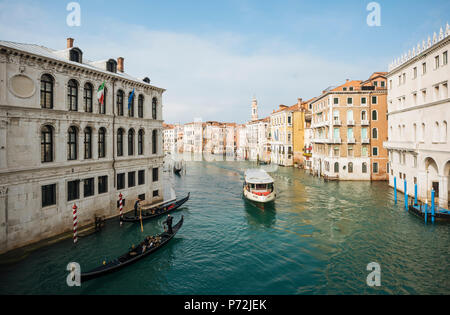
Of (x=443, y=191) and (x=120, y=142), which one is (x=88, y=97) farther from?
(x=443, y=191)

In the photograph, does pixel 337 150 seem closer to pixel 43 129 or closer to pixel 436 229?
pixel 436 229

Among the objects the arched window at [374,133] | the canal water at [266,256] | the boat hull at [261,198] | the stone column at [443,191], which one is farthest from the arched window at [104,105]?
the arched window at [374,133]

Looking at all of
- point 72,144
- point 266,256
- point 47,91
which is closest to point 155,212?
point 72,144

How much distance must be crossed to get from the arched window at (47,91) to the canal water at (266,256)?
7.87 meters

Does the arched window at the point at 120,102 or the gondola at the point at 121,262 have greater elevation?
the arched window at the point at 120,102

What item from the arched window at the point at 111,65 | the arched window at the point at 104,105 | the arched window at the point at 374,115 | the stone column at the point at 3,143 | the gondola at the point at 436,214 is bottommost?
the gondola at the point at 436,214

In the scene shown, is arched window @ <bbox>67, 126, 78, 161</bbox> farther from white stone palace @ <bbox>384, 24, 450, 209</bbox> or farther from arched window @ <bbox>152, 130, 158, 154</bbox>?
white stone palace @ <bbox>384, 24, 450, 209</bbox>

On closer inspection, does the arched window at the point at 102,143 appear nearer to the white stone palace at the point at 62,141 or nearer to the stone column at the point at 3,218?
the white stone palace at the point at 62,141

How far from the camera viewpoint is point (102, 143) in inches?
751

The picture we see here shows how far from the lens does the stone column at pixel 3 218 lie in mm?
13188

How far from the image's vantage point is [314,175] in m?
44.5

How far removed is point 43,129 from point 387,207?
26609 millimetres

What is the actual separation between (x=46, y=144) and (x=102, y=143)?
12.9 ft
